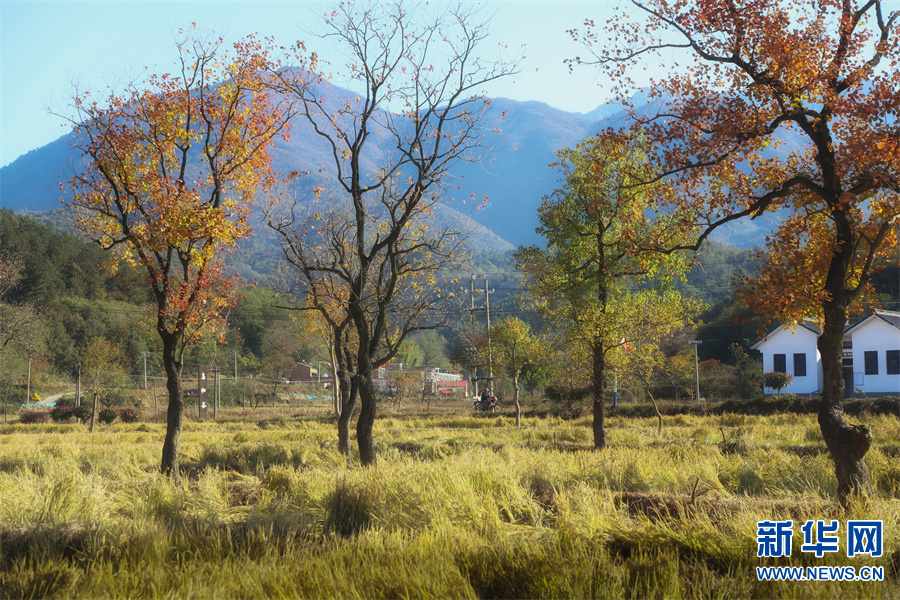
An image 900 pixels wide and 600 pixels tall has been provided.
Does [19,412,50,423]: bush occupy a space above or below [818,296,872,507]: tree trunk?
below

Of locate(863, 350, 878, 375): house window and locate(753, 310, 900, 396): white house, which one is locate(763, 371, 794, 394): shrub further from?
locate(863, 350, 878, 375): house window

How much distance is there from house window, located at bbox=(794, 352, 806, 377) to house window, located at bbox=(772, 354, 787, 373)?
2.49 ft

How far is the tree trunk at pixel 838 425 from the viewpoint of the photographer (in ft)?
25.0

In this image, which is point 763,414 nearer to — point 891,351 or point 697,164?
point 891,351

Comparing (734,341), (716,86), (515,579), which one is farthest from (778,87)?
(734,341)

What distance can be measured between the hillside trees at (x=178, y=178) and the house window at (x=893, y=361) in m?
45.7

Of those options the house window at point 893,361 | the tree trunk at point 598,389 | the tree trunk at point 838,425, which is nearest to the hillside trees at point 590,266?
the tree trunk at point 598,389

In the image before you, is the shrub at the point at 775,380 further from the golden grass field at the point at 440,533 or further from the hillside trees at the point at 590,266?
the golden grass field at the point at 440,533

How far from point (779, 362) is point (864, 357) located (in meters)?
5.92

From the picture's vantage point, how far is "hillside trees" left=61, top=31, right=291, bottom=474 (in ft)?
42.4

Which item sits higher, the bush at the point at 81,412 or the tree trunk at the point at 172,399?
the tree trunk at the point at 172,399

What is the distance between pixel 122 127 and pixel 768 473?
41.9 ft

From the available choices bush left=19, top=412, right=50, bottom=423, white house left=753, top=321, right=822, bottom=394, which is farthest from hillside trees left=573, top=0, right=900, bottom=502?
white house left=753, top=321, right=822, bottom=394

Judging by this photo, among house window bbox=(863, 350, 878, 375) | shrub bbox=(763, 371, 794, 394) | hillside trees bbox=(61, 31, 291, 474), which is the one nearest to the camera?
hillside trees bbox=(61, 31, 291, 474)
